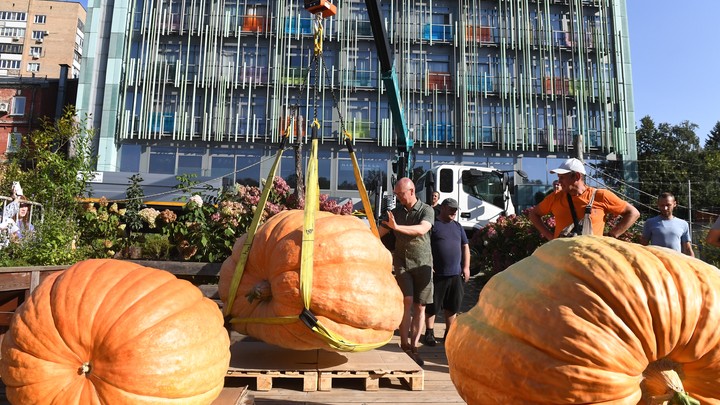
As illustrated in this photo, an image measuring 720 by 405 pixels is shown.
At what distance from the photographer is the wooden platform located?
274 centimetres

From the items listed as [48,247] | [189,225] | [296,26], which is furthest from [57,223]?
[296,26]

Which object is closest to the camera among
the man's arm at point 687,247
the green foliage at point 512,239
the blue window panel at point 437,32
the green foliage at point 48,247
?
the green foliage at point 48,247

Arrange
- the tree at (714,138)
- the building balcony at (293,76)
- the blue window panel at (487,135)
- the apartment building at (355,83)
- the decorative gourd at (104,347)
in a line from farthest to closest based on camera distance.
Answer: the tree at (714,138)
the blue window panel at (487,135)
the building balcony at (293,76)
the apartment building at (355,83)
the decorative gourd at (104,347)

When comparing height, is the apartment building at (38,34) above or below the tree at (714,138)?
above

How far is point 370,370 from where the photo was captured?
2818mm

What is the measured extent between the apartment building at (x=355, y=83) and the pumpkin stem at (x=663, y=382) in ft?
65.2

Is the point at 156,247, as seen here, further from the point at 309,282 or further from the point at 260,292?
the point at 309,282

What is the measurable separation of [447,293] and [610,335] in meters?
3.50

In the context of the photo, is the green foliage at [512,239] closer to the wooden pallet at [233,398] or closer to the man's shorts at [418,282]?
the man's shorts at [418,282]

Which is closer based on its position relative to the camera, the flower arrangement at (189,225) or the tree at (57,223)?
the tree at (57,223)

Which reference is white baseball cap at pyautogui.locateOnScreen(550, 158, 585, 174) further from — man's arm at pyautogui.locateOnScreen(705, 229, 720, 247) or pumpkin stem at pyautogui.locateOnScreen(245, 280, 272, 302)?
pumpkin stem at pyautogui.locateOnScreen(245, 280, 272, 302)

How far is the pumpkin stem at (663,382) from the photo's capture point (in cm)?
121

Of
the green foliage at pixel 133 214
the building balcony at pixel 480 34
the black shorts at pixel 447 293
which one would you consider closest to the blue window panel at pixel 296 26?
the building balcony at pixel 480 34

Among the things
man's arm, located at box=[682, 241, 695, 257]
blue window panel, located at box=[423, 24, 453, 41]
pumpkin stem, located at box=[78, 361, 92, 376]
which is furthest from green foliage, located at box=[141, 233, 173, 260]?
blue window panel, located at box=[423, 24, 453, 41]
